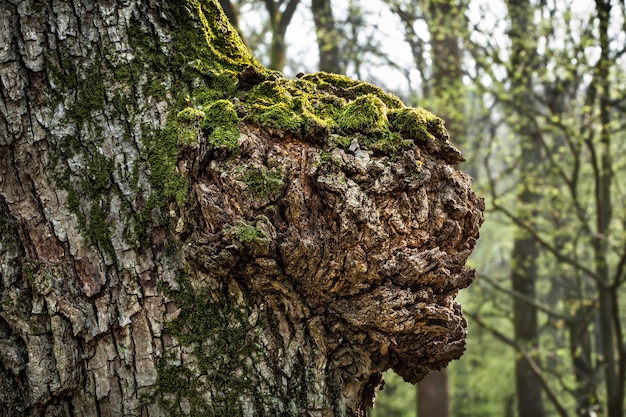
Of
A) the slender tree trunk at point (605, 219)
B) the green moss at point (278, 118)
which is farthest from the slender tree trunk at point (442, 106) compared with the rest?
the green moss at point (278, 118)

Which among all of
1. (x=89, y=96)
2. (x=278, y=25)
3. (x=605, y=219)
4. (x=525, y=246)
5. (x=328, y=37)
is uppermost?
(x=328, y=37)

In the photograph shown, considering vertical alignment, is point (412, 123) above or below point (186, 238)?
above

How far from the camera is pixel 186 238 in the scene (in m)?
1.68

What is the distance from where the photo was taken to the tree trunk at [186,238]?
1.63 meters

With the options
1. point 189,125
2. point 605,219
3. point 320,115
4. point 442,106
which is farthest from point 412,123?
point 442,106

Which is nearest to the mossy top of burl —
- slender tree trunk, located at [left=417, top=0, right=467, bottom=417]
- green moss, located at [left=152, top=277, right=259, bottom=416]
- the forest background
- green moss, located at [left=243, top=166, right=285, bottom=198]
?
green moss, located at [left=243, top=166, right=285, bottom=198]

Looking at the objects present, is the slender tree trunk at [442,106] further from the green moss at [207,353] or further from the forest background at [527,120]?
the green moss at [207,353]

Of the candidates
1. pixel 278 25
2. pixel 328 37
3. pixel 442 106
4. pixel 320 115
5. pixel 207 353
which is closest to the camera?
pixel 207 353

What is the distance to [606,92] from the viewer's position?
23.6 ft

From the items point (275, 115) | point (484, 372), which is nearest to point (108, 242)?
point (275, 115)

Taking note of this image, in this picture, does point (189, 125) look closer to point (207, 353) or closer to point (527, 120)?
point (207, 353)

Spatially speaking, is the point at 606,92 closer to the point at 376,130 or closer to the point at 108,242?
the point at 376,130

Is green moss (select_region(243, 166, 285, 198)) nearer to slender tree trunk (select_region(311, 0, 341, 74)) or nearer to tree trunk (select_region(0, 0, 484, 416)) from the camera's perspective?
tree trunk (select_region(0, 0, 484, 416))

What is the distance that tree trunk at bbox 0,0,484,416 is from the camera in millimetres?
1629
